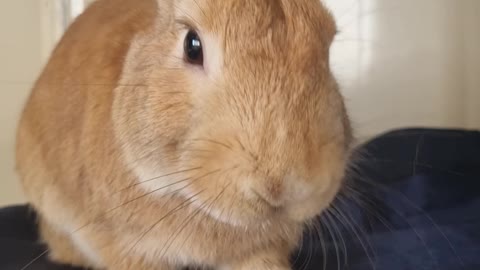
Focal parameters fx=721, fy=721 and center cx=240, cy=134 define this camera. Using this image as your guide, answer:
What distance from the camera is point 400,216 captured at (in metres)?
1.50

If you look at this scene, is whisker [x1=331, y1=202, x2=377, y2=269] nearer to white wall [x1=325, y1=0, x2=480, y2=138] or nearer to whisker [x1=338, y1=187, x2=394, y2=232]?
whisker [x1=338, y1=187, x2=394, y2=232]

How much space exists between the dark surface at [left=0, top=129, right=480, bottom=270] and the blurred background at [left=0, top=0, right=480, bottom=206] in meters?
0.26

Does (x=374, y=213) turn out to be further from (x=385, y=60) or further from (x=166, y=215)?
(x=385, y=60)

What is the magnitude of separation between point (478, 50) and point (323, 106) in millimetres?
1302

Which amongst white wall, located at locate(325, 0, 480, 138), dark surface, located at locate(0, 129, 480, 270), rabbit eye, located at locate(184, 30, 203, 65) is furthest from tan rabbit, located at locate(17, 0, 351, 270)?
white wall, located at locate(325, 0, 480, 138)

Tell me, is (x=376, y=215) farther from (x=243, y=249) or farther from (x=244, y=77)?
(x=244, y=77)

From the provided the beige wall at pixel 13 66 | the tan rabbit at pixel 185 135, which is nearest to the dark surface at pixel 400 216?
the tan rabbit at pixel 185 135

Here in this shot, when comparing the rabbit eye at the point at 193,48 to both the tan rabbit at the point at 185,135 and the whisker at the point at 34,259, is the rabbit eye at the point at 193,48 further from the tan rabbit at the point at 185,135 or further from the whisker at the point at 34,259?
the whisker at the point at 34,259

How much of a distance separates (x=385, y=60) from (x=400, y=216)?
76 centimetres

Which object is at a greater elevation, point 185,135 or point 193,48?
point 193,48

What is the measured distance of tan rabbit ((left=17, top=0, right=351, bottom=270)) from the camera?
882 mm

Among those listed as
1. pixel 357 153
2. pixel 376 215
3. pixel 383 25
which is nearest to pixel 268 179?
pixel 357 153

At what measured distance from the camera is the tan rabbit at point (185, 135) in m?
0.88

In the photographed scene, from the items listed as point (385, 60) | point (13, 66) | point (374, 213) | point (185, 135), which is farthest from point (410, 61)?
point (185, 135)
